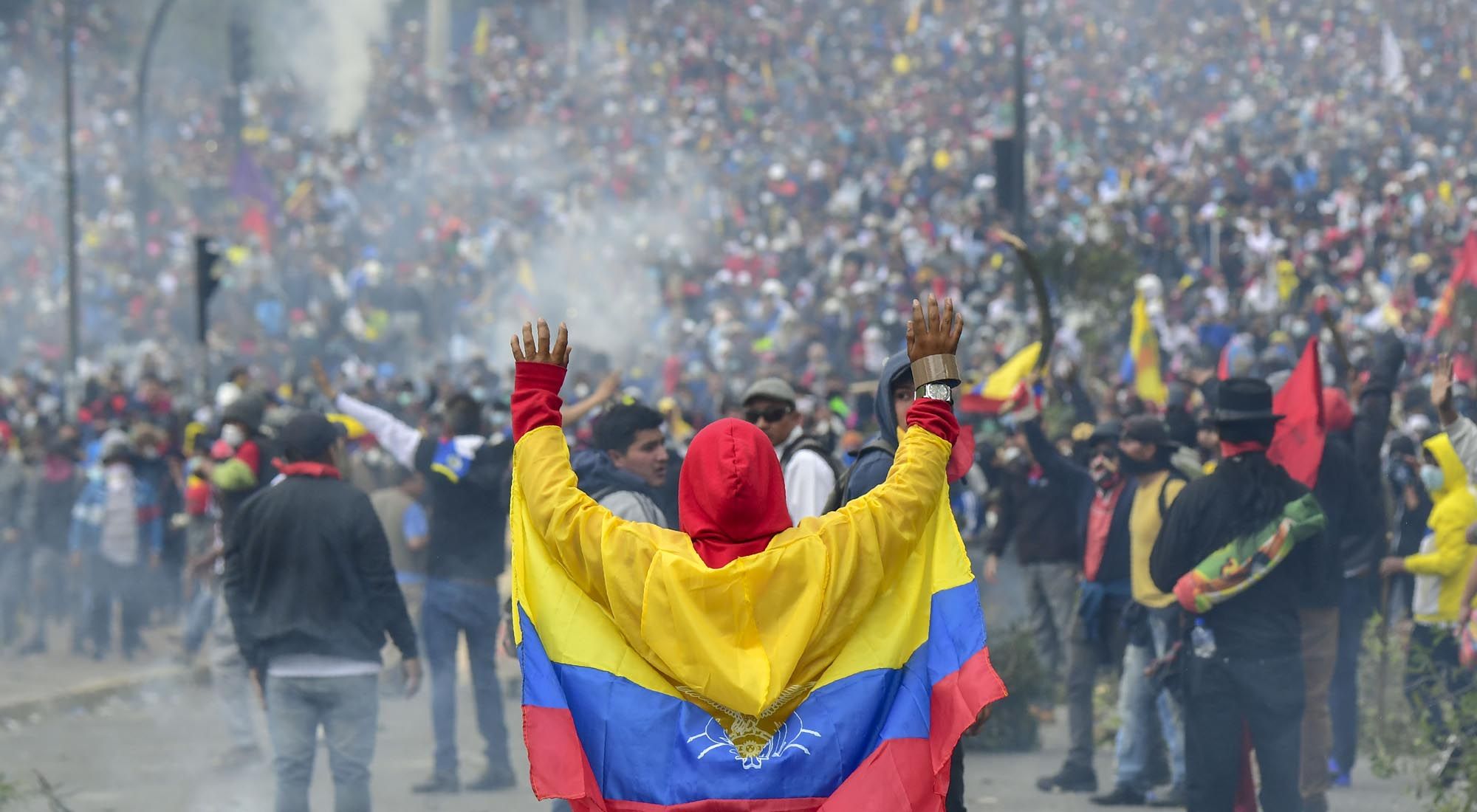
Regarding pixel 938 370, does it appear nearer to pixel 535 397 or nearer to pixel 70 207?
pixel 535 397

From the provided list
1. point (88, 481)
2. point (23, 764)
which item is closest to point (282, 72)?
point (88, 481)

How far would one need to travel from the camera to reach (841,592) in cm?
359

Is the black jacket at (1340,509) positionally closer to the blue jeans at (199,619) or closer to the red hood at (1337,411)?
the red hood at (1337,411)

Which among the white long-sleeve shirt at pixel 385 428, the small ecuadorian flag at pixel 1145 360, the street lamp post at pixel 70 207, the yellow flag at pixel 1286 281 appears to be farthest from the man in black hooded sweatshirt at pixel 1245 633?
the street lamp post at pixel 70 207

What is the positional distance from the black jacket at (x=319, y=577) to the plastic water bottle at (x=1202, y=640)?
8.54 feet

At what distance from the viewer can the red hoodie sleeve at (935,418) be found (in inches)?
150

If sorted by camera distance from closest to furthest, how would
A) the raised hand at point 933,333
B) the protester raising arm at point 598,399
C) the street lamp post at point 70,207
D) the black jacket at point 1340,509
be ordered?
the raised hand at point 933,333, the black jacket at point 1340,509, the protester raising arm at point 598,399, the street lamp post at point 70,207

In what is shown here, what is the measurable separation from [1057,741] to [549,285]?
1770 centimetres

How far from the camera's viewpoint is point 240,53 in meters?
31.5

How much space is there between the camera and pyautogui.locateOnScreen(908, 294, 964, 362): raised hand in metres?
3.79

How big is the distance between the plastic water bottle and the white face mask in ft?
14.0

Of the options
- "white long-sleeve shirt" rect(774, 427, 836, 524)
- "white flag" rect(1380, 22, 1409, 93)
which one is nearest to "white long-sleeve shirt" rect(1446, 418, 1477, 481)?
"white long-sleeve shirt" rect(774, 427, 836, 524)

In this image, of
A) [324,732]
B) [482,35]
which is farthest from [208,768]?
[482,35]

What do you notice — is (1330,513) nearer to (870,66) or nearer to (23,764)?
(23,764)
